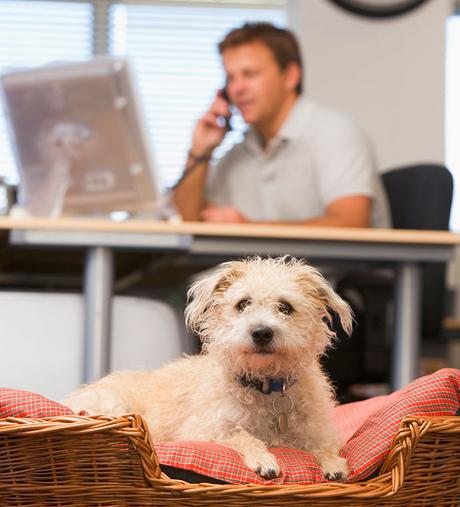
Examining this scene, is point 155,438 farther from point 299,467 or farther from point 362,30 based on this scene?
point 362,30

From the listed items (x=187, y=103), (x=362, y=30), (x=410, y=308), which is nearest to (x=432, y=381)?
(x=410, y=308)

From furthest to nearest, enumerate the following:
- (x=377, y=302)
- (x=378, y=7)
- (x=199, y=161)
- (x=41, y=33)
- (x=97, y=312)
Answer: (x=41, y=33) → (x=378, y=7) → (x=199, y=161) → (x=377, y=302) → (x=97, y=312)

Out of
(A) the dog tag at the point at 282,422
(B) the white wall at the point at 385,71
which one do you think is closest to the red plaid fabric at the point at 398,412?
(A) the dog tag at the point at 282,422

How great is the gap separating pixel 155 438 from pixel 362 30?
419cm

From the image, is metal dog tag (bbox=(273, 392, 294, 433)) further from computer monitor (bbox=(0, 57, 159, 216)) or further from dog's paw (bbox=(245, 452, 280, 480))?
computer monitor (bbox=(0, 57, 159, 216))

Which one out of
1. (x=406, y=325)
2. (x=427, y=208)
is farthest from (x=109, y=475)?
(x=427, y=208)

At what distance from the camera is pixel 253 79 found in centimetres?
445

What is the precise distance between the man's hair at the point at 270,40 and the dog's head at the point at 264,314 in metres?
2.45

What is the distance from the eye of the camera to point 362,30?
5.87 meters

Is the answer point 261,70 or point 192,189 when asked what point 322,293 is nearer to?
point 192,189

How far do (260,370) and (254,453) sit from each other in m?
0.22

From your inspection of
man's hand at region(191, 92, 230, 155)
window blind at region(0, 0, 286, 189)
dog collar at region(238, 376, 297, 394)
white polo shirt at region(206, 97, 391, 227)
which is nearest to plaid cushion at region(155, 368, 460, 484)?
dog collar at region(238, 376, 297, 394)

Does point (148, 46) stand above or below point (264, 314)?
above

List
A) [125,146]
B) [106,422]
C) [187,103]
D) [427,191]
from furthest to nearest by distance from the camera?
[187,103], [427,191], [125,146], [106,422]
